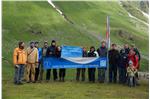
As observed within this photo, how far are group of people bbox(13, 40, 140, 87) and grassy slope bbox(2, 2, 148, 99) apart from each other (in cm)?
85

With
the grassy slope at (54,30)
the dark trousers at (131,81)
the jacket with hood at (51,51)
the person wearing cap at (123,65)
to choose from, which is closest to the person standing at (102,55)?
the person wearing cap at (123,65)

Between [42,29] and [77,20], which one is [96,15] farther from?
[42,29]

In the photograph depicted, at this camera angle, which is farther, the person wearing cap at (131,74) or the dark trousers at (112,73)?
the dark trousers at (112,73)

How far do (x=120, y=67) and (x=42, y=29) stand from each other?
39.2m

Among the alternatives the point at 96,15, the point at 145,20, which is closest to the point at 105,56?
the point at 96,15

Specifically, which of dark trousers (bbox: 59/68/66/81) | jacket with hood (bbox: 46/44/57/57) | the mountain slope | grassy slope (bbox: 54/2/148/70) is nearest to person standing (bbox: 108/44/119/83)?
dark trousers (bbox: 59/68/66/81)

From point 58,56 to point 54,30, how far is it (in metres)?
39.3

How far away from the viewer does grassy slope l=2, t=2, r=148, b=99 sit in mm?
19500

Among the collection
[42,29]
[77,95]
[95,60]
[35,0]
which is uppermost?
[35,0]

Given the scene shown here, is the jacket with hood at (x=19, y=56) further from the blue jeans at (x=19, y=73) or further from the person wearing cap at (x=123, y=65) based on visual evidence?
the person wearing cap at (x=123, y=65)

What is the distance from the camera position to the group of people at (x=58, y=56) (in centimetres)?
2098

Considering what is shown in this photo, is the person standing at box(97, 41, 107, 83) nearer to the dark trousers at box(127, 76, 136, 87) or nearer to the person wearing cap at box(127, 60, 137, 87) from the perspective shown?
the dark trousers at box(127, 76, 136, 87)

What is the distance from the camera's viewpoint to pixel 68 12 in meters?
81.1

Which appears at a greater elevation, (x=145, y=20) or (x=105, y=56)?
(x=145, y=20)
